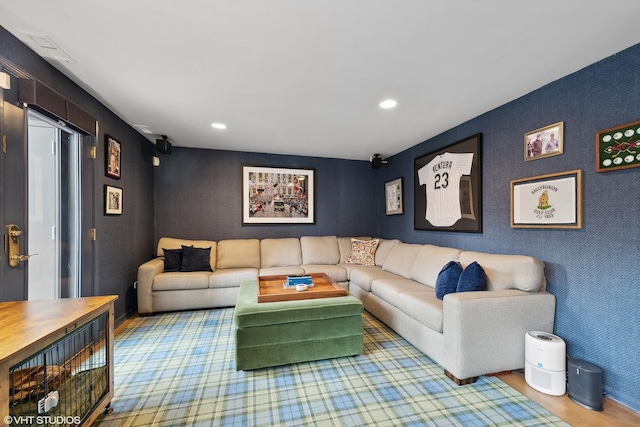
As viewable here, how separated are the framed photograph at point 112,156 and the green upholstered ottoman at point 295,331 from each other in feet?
6.69

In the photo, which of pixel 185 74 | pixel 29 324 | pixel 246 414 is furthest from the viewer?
Result: pixel 185 74

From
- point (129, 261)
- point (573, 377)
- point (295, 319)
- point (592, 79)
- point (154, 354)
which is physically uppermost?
point (592, 79)

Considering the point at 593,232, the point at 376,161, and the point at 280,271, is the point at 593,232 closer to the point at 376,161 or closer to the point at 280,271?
the point at 376,161

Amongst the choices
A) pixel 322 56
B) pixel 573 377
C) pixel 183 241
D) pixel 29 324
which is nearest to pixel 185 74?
pixel 322 56

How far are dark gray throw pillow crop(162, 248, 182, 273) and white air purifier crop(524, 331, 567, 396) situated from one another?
3.91 meters

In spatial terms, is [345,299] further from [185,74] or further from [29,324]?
[185,74]

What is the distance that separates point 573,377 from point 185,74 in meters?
3.55

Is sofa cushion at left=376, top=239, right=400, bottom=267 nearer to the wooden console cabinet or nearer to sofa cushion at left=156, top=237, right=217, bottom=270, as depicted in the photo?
sofa cushion at left=156, top=237, right=217, bottom=270

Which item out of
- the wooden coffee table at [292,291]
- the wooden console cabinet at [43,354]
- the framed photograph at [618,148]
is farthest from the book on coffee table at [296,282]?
the framed photograph at [618,148]

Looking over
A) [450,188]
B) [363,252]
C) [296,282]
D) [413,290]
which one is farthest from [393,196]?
[296,282]

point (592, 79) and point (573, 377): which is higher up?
point (592, 79)

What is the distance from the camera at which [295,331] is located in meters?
2.17

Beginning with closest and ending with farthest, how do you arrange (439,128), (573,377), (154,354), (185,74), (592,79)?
1. (573,377)
2. (592,79)
3. (185,74)
4. (154,354)
5. (439,128)

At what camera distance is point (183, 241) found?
397cm
